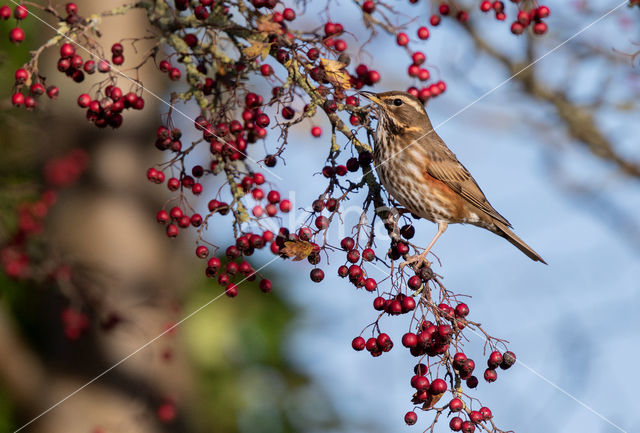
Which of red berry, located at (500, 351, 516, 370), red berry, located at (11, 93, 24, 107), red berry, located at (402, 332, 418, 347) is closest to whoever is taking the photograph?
red berry, located at (402, 332, 418, 347)

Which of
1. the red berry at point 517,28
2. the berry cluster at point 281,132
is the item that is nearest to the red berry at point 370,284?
the berry cluster at point 281,132

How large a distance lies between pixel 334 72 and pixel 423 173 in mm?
1569

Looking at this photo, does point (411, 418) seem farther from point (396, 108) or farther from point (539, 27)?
point (539, 27)

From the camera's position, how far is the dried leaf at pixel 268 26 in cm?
295

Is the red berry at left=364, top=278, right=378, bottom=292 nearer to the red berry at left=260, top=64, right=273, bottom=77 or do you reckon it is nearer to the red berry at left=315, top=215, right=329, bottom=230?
the red berry at left=315, top=215, right=329, bottom=230

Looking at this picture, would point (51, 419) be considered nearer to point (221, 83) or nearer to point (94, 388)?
point (94, 388)

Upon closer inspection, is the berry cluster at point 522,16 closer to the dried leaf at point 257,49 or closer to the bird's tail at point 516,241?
the bird's tail at point 516,241

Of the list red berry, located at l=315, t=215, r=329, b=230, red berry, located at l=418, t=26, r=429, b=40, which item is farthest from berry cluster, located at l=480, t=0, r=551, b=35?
red berry, located at l=315, t=215, r=329, b=230

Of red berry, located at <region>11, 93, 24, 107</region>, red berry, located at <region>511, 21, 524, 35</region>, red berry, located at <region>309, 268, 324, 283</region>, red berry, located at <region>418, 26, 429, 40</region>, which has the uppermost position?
red berry, located at <region>511, 21, 524, 35</region>

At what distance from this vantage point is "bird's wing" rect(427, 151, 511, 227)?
4.58m

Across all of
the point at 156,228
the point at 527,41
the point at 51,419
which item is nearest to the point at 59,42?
the point at 156,228

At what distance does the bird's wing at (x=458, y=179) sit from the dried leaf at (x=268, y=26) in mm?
1840

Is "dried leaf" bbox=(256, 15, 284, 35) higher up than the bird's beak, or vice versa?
"dried leaf" bbox=(256, 15, 284, 35)

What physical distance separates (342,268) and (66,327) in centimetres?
267
